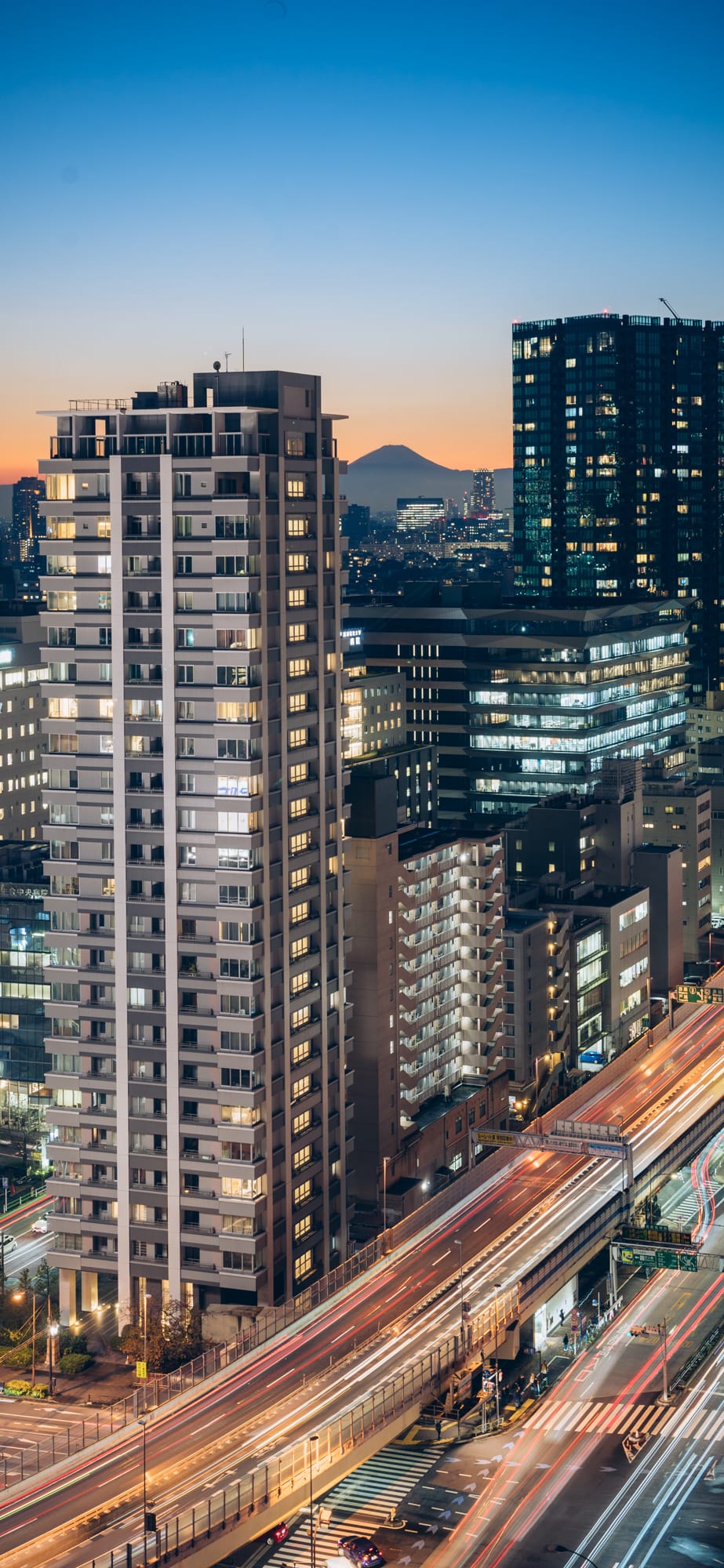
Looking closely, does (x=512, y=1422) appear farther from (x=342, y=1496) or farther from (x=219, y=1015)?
(x=219, y=1015)

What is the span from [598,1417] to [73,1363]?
32262 mm

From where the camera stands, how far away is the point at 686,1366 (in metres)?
135

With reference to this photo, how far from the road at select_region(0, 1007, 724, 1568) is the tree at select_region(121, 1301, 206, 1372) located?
8410mm

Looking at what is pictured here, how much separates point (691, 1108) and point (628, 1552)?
65356mm

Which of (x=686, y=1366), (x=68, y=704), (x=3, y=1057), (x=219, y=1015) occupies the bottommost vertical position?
(x=686, y=1366)

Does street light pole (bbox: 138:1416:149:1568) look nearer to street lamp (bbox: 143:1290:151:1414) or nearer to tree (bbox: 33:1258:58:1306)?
street lamp (bbox: 143:1290:151:1414)

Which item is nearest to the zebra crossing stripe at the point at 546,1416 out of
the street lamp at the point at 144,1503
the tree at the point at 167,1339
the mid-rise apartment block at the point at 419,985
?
the tree at the point at 167,1339

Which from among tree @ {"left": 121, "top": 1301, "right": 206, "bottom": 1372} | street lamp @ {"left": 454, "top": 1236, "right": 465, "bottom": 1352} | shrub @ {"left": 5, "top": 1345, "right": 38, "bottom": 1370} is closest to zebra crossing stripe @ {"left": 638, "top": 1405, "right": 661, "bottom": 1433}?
street lamp @ {"left": 454, "top": 1236, "right": 465, "bottom": 1352}

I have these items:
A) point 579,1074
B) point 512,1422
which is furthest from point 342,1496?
point 579,1074

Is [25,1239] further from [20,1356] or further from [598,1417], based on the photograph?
[598,1417]

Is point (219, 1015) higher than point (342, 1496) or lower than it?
higher

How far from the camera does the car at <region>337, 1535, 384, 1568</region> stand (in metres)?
107

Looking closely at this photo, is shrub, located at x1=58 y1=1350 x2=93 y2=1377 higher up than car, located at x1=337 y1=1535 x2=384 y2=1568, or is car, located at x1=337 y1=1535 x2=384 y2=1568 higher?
shrub, located at x1=58 y1=1350 x2=93 y2=1377

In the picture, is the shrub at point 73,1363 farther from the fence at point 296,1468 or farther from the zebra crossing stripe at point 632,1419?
the zebra crossing stripe at point 632,1419
